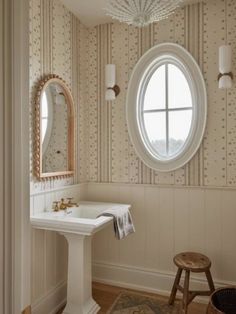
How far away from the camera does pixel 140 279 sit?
8.55 ft

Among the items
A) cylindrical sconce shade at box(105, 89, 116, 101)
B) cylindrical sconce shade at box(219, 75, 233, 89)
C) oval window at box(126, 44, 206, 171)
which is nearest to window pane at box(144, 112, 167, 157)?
oval window at box(126, 44, 206, 171)

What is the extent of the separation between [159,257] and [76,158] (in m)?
1.29

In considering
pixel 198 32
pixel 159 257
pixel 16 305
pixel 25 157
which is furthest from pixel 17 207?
pixel 198 32

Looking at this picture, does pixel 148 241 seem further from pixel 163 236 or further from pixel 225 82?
pixel 225 82

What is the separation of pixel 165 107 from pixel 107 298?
1.92 m

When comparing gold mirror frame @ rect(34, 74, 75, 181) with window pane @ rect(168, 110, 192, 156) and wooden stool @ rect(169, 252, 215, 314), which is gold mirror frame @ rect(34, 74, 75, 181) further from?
wooden stool @ rect(169, 252, 215, 314)

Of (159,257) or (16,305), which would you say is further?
(159,257)

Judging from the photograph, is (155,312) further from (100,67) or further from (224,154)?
(100,67)

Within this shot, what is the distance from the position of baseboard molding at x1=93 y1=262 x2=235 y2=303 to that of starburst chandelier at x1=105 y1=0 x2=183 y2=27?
2194mm

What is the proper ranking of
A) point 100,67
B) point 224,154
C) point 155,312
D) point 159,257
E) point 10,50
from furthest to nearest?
point 100,67 → point 159,257 → point 224,154 → point 155,312 → point 10,50

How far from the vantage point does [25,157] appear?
70 centimetres

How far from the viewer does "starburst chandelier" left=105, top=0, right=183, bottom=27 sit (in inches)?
61.1

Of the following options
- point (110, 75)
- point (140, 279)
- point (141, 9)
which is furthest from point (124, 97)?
point (140, 279)

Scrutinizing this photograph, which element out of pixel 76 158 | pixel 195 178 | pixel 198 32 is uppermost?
pixel 198 32
